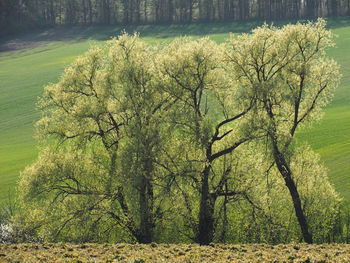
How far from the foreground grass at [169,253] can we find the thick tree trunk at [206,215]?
282 inches

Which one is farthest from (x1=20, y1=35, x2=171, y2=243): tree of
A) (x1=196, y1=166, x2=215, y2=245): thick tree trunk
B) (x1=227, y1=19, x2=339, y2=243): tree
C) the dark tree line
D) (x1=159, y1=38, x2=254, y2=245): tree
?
the dark tree line

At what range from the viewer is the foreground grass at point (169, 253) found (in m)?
12.4

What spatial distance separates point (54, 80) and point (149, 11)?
58.8 metres

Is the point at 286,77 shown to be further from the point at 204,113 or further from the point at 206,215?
the point at 206,215

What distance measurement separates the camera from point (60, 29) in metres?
119

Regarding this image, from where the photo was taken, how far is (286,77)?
75.6ft

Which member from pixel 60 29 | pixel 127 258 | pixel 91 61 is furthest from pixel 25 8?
pixel 127 258

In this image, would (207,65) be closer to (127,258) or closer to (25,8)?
(127,258)

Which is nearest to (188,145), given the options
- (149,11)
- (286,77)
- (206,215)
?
(206,215)

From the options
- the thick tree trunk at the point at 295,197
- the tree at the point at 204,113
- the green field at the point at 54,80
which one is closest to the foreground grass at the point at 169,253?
the tree at the point at 204,113

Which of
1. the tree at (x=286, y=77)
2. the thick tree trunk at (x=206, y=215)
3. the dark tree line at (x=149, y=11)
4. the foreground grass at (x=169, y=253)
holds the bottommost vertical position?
the thick tree trunk at (x=206, y=215)

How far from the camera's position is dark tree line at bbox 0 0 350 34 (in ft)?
348

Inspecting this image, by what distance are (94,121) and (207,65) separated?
6.65 m

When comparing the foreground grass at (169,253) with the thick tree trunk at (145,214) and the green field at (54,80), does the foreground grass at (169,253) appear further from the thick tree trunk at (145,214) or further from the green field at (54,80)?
the green field at (54,80)
